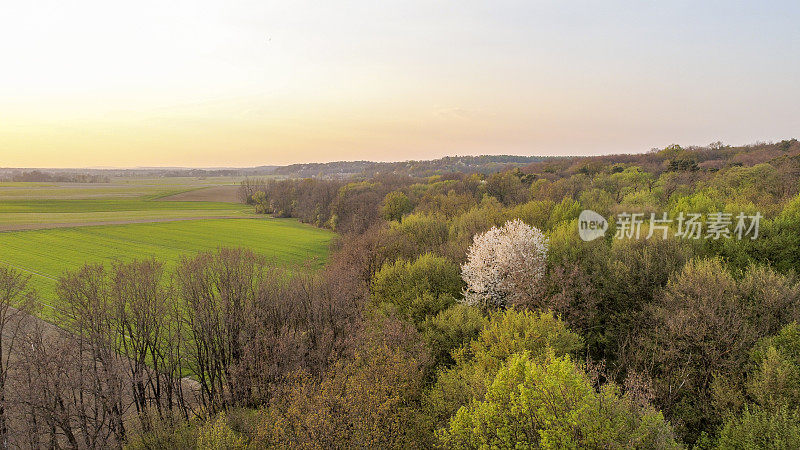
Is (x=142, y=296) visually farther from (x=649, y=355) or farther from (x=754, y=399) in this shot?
(x=754, y=399)

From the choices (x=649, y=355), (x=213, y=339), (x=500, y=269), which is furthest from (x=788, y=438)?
(x=213, y=339)

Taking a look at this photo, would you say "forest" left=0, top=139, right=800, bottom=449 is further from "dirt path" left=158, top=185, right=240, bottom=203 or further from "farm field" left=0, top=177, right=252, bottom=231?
"dirt path" left=158, top=185, right=240, bottom=203

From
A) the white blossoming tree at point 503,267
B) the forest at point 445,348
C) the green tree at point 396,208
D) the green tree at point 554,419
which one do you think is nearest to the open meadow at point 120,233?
the forest at point 445,348

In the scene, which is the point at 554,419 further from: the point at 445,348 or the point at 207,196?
the point at 207,196

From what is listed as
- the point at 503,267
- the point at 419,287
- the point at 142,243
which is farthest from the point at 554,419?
the point at 142,243

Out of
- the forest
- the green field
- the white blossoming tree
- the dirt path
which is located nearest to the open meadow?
the green field

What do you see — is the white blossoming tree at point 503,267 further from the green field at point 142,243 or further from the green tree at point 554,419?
the green field at point 142,243
